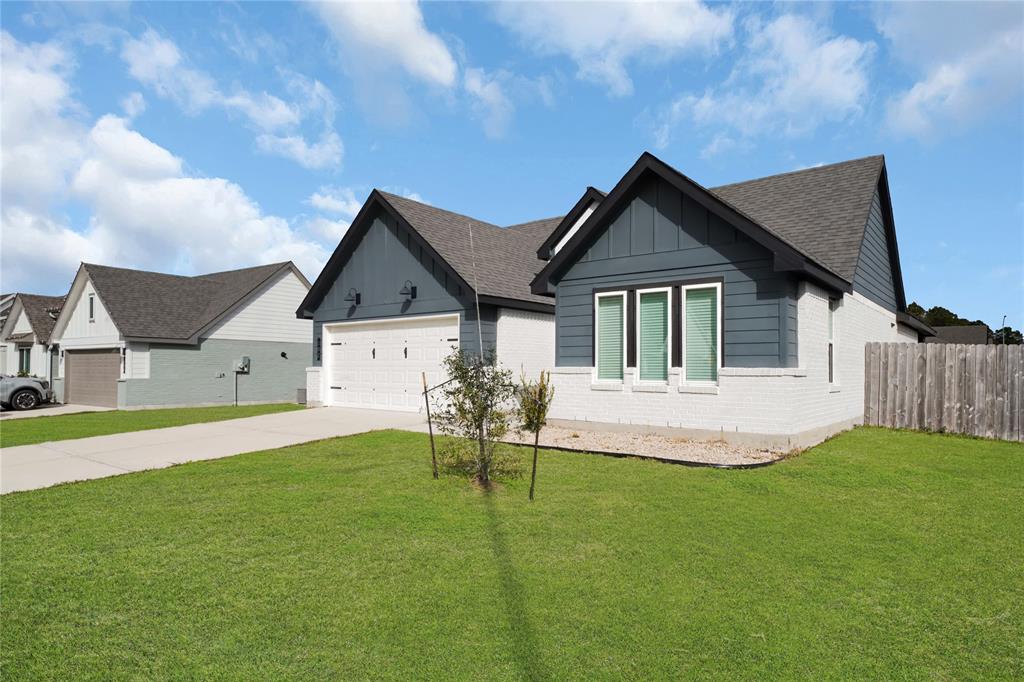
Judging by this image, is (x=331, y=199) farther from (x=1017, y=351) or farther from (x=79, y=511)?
(x=1017, y=351)

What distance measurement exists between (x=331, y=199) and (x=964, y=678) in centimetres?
2058

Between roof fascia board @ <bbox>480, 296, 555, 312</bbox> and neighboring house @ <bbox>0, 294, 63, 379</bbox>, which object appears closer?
roof fascia board @ <bbox>480, 296, 555, 312</bbox>

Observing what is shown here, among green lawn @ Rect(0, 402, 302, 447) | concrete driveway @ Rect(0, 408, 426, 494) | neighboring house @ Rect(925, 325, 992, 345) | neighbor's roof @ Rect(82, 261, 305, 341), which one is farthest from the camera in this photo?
neighboring house @ Rect(925, 325, 992, 345)

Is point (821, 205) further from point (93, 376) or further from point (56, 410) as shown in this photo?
point (93, 376)

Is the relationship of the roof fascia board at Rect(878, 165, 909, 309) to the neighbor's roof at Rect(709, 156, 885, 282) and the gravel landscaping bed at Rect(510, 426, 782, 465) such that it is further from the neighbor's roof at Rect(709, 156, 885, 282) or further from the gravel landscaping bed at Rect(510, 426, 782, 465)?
the gravel landscaping bed at Rect(510, 426, 782, 465)

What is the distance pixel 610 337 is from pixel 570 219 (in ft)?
18.9

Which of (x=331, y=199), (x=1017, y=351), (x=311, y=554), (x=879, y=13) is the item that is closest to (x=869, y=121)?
(x=879, y=13)

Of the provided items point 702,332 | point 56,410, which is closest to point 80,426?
point 56,410

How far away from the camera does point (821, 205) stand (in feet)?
41.9

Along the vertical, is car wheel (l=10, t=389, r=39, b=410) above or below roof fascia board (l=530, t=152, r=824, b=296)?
below

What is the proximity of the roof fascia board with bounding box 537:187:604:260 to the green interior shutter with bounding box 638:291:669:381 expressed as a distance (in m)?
5.37

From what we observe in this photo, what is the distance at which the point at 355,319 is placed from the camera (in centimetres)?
1702

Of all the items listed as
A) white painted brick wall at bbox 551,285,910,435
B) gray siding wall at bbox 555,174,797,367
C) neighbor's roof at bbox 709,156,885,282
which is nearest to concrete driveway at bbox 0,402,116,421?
gray siding wall at bbox 555,174,797,367

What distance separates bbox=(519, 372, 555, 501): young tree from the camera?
6330 millimetres
